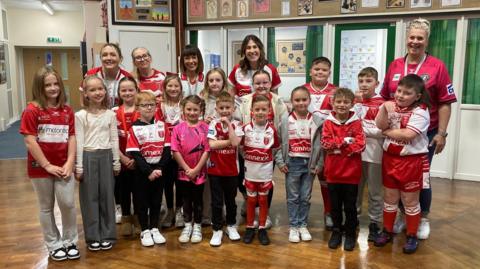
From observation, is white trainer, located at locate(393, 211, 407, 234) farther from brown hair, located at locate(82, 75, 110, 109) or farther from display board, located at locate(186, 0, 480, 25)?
display board, located at locate(186, 0, 480, 25)

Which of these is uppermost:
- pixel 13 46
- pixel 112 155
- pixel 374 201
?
pixel 13 46

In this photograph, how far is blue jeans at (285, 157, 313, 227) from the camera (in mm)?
3102

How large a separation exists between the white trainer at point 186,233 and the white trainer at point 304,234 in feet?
2.65

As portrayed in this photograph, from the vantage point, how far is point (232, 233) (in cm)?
317

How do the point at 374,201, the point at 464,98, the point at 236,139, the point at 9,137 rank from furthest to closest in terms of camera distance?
1. the point at 9,137
2. the point at 464,98
3. the point at 374,201
4. the point at 236,139

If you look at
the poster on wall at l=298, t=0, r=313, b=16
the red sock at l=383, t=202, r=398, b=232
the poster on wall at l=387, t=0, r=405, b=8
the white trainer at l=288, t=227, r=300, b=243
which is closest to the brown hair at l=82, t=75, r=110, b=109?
the white trainer at l=288, t=227, r=300, b=243

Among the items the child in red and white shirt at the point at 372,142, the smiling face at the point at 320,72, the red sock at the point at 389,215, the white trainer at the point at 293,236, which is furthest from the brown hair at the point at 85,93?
the red sock at the point at 389,215

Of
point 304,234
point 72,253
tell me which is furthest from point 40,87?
point 304,234

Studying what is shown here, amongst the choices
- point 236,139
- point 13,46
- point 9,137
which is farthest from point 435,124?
point 13,46

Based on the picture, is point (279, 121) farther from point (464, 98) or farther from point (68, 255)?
point (464, 98)

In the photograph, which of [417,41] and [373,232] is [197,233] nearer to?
[373,232]

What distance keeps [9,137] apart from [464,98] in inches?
304

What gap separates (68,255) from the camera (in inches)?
112

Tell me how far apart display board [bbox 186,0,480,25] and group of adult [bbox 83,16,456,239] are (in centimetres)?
196
